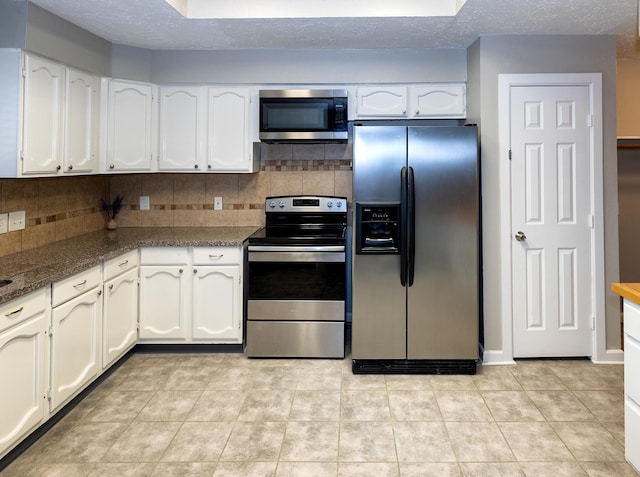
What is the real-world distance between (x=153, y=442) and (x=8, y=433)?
607 mm

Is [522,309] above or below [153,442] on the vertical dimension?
above

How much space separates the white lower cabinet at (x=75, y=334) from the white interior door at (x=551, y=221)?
8.91 feet

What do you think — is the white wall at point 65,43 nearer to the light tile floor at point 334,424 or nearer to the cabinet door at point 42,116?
the cabinet door at point 42,116

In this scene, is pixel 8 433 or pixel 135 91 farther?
pixel 135 91

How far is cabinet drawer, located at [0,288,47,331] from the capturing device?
1.88m

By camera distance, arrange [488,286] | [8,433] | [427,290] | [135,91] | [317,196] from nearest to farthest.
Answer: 1. [8,433]
2. [427,290]
3. [488,286]
4. [135,91]
5. [317,196]

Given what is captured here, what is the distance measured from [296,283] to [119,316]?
1.19 meters

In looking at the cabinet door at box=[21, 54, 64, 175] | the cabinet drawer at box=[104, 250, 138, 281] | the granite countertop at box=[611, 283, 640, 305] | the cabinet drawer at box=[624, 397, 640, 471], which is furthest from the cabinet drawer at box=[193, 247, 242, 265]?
the cabinet drawer at box=[624, 397, 640, 471]

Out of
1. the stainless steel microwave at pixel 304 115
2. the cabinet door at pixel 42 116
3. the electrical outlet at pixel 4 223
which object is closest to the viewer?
Result: the cabinet door at pixel 42 116

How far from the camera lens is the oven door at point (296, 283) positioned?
3209mm

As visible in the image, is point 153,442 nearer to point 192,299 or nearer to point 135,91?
point 192,299

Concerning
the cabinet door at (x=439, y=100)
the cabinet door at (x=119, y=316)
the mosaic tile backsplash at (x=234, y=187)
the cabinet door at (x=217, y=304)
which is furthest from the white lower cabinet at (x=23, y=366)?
the cabinet door at (x=439, y=100)

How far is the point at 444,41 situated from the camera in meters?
3.27

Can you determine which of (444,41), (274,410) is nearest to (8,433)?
(274,410)
